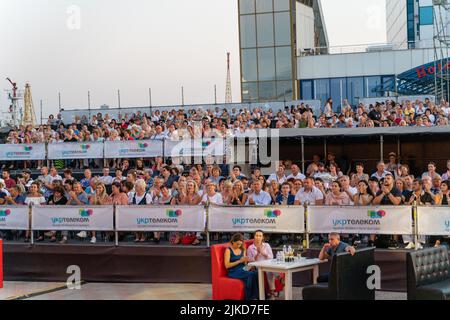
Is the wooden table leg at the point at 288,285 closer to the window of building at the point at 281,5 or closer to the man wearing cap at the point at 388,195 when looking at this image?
the man wearing cap at the point at 388,195

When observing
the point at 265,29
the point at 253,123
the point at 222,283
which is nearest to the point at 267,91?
the point at 265,29

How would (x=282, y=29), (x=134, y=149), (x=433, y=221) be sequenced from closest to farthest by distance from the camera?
(x=433, y=221) < (x=134, y=149) < (x=282, y=29)

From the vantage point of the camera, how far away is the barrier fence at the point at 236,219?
43.7 ft

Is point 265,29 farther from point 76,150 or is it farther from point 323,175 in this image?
point 323,175

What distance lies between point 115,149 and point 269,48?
1938cm

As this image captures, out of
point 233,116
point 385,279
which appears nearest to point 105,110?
point 233,116

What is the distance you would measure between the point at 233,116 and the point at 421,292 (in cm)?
1730

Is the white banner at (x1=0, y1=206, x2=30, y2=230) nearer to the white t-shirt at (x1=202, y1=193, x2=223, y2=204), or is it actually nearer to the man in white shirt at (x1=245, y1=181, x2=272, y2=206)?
the white t-shirt at (x1=202, y1=193, x2=223, y2=204)

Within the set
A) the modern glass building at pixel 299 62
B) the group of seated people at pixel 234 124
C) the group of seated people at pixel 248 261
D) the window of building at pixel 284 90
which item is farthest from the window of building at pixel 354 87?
the group of seated people at pixel 248 261

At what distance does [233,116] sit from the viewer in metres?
27.6

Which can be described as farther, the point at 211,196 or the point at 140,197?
the point at 140,197

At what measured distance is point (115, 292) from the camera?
14.3 meters

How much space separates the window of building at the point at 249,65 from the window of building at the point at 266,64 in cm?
30
